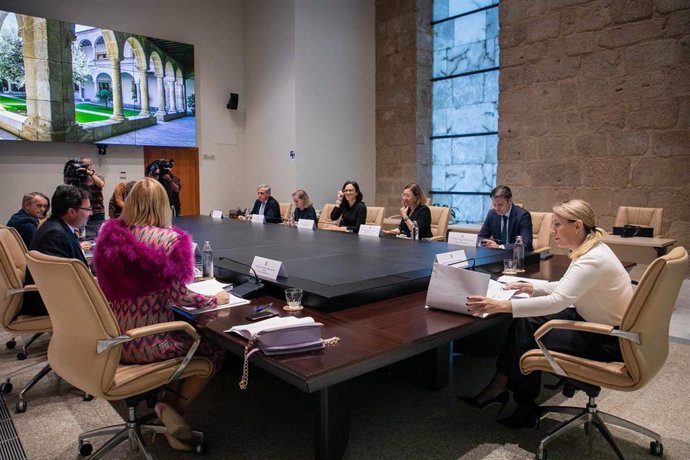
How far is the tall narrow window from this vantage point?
24.2 ft

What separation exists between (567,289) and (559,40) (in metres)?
5.17

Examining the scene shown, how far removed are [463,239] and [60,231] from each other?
258cm

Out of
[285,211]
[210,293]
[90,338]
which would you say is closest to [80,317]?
[90,338]

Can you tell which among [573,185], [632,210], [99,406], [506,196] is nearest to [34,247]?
[99,406]

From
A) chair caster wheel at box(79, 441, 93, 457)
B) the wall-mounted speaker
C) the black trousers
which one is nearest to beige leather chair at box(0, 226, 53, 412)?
chair caster wheel at box(79, 441, 93, 457)

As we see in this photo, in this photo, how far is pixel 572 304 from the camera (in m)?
2.04

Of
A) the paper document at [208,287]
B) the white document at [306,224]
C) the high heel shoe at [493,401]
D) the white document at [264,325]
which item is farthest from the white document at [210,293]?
the white document at [306,224]

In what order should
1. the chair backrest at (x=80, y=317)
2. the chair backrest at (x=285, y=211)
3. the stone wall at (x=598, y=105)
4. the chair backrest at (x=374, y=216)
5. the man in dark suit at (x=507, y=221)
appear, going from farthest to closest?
the chair backrest at (x=285, y=211) → the chair backrest at (x=374, y=216) → the stone wall at (x=598, y=105) → the man in dark suit at (x=507, y=221) → the chair backrest at (x=80, y=317)

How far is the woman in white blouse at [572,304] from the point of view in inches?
77.7

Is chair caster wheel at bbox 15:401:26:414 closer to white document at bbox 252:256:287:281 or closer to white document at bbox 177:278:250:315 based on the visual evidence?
white document at bbox 177:278:250:315

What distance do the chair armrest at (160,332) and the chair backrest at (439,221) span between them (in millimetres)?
3346

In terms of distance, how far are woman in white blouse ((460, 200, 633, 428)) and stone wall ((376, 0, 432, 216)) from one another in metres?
5.90

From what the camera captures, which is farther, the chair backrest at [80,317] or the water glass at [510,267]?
the water glass at [510,267]

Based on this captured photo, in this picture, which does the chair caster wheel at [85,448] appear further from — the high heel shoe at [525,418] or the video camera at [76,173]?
the video camera at [76,173]
